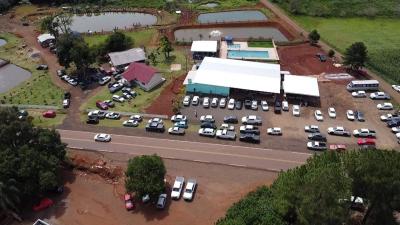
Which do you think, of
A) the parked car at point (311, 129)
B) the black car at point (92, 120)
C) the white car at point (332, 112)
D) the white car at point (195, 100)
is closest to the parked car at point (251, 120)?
the parked car at point (311, 129)

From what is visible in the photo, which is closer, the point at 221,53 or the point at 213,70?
the point at 213,70

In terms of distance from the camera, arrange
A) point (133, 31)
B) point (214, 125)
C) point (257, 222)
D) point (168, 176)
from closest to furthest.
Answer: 1. point (257, 222)
2. point (168, 176)
3. point (214, 125)
4. point (133, 31)

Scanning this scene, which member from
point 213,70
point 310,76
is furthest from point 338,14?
point 213,70

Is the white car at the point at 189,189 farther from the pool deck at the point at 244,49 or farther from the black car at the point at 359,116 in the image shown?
the pool deck at the point at 244,49

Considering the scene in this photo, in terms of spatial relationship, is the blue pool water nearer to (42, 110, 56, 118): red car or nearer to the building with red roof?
the building with red roof

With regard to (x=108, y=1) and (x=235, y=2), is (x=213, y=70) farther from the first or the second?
(x=108, y=1)

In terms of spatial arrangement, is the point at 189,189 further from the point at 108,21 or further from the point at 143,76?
the point at 108,21

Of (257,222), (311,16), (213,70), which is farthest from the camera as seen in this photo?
(311,16)

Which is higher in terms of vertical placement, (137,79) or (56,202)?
(137,79)
